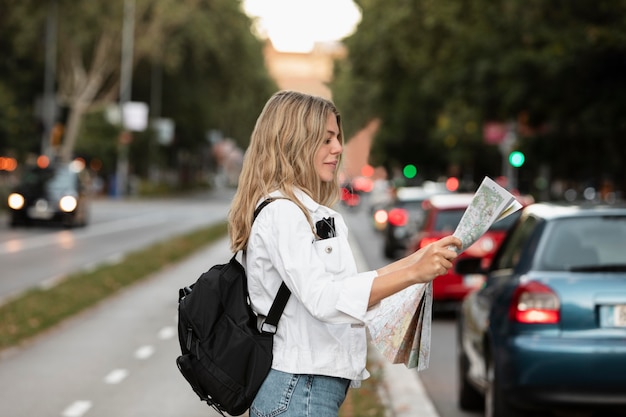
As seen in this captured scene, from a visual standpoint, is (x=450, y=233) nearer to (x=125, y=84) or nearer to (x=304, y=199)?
(x=304, y=199)

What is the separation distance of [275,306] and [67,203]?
34.6 meters

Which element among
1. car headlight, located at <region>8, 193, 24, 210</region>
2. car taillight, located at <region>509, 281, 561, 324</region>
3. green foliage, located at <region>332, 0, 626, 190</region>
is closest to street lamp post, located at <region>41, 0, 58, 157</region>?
car headlight, located at <region>8, 193, 24, 210</region>

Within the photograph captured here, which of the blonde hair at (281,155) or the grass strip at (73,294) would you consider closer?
the blonde hair at (281,155)

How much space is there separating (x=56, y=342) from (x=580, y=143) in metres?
16.8

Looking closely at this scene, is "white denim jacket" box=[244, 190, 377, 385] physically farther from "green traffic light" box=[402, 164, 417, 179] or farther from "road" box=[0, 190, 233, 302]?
"green traffic light" box=[402, 164, 417, 179]

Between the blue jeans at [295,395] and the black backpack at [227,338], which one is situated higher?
the black backpack at [227,338]

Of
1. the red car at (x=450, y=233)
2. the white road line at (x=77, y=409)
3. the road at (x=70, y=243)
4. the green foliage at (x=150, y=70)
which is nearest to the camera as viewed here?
the white road line at (x=77, y=409)

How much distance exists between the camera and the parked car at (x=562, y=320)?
6.98 metres

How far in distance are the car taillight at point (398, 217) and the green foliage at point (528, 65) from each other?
168 centimetres

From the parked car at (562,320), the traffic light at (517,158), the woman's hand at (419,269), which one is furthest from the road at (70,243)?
the woman's hand at (419,269)

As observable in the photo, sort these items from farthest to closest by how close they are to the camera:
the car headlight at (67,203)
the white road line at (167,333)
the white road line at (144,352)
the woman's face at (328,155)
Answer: the car headlight at (67,203)
the white road line at (167,333)
the white road line at (144,352)
the woman's face at (328,155)

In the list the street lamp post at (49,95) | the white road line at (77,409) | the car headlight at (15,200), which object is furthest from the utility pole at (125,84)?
the white road line at (77,409)

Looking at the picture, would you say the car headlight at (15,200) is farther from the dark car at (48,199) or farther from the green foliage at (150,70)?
the green foliage at (150,70)

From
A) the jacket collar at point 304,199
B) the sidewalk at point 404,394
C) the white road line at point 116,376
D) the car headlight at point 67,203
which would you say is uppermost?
the jacket collar at point 304,199
